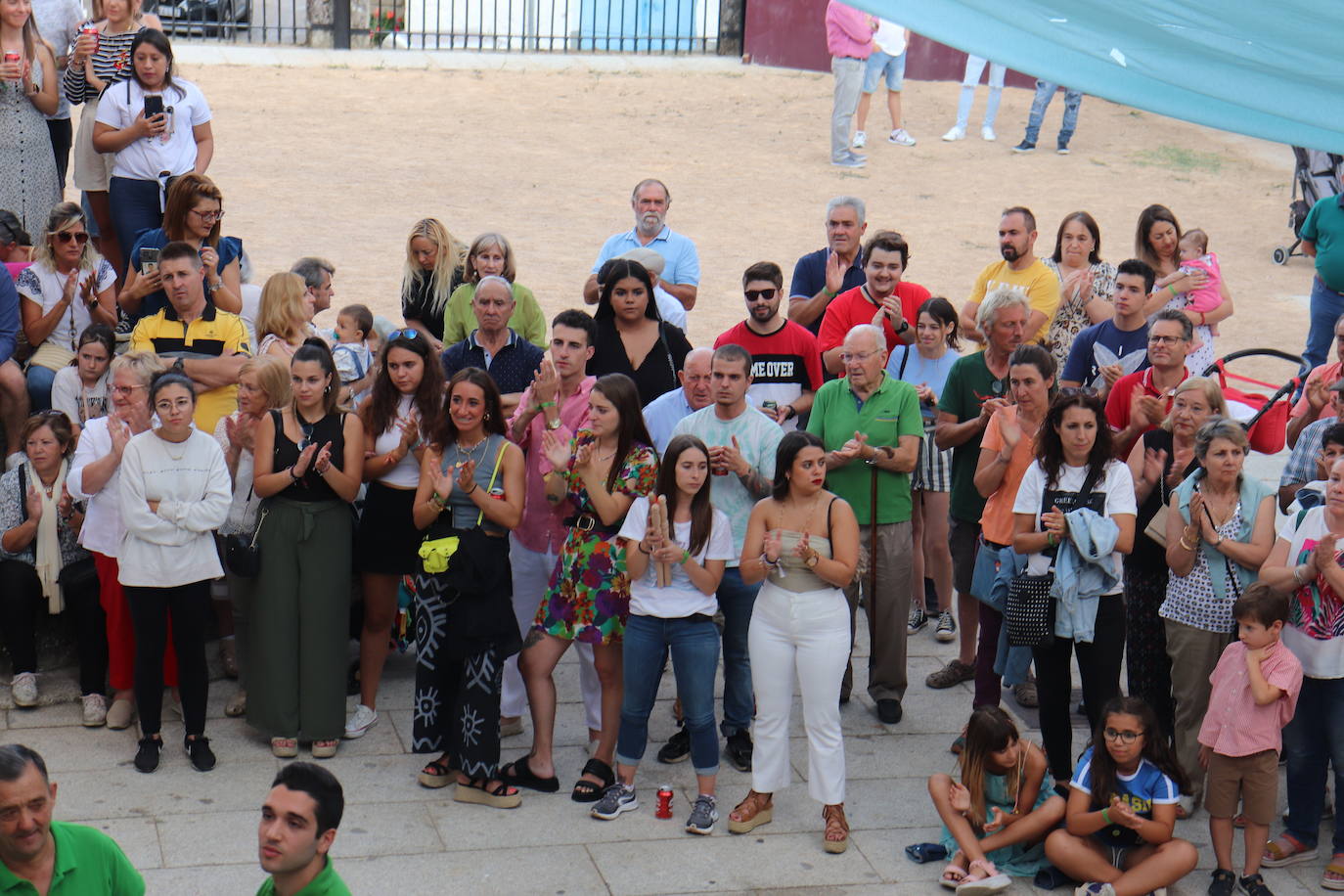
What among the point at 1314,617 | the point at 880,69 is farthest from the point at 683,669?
the point at 880,69

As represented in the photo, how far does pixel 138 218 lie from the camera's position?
364 inches

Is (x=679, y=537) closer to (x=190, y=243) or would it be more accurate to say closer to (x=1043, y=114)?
(x=190, y=243)

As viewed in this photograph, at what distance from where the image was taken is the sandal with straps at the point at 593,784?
6.91m

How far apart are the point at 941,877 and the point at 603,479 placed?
221 centimetres

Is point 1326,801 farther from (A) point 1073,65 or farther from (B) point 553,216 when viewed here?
(B) point 553,216

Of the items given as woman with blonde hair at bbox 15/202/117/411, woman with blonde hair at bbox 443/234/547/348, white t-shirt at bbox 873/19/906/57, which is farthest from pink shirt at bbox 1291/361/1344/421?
white t-shirt at bbox 873/19/906/57

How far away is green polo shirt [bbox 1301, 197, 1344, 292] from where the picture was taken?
10.0m

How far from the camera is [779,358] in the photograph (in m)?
8.07

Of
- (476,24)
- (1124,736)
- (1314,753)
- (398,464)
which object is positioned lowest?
(1314,753)

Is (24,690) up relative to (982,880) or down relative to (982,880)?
up

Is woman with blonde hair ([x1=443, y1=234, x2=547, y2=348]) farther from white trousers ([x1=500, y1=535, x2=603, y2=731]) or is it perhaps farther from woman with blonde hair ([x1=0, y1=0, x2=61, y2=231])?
woman with blonde hair ([x1=0, y1=0, x2=61, y2=231])

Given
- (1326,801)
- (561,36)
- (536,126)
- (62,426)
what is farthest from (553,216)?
(1326,801)

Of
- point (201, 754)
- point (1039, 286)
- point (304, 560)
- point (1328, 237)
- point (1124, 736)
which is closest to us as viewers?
point (1124, 736)

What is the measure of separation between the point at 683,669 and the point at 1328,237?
5.89 meters
